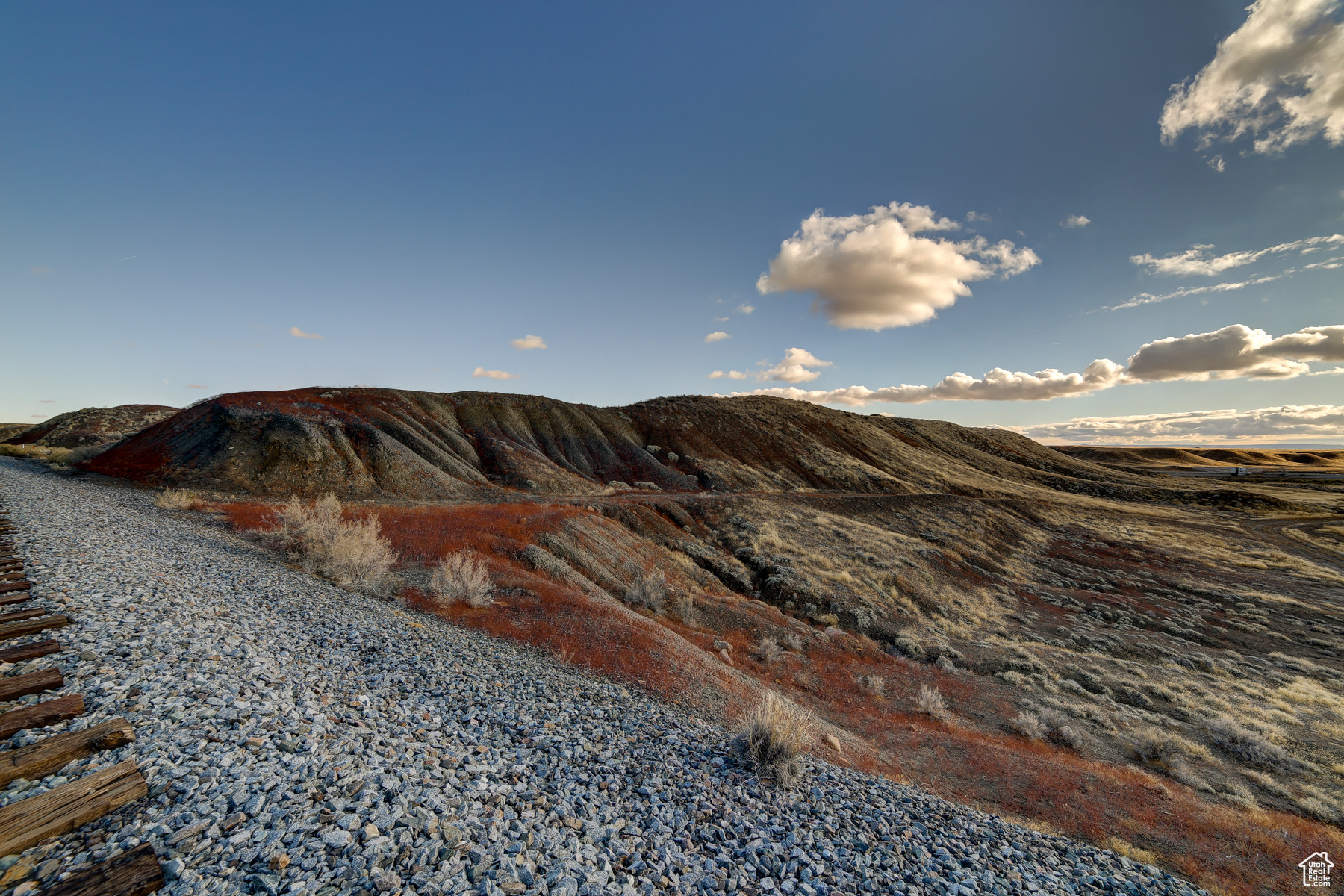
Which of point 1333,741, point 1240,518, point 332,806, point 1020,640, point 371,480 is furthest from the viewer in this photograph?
point 1240,518

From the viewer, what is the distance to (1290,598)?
2912 centimetres

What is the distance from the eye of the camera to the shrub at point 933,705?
45.5 ft

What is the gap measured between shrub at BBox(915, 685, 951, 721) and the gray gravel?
755 cm

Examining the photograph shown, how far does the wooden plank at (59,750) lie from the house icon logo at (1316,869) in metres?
15.7

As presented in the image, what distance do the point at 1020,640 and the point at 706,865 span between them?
24.5m

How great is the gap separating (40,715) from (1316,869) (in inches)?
680

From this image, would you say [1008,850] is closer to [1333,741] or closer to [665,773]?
[665,773]

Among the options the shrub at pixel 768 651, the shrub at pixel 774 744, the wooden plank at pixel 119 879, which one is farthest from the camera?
the shrub at pixel 768 651

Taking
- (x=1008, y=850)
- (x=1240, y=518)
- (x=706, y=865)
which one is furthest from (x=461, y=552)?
(x=1240, y=518)

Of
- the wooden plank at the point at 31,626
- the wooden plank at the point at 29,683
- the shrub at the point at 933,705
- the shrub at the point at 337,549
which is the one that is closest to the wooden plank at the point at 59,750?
the wooden plank at the point at 29,683

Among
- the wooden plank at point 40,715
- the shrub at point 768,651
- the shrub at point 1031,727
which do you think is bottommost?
the shrub at point 1031,727

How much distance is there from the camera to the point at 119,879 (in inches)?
119

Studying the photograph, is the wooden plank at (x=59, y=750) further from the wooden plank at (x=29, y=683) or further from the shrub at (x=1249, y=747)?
the shrub at (x=1249, y=747)

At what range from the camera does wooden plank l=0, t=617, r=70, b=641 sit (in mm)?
5961
